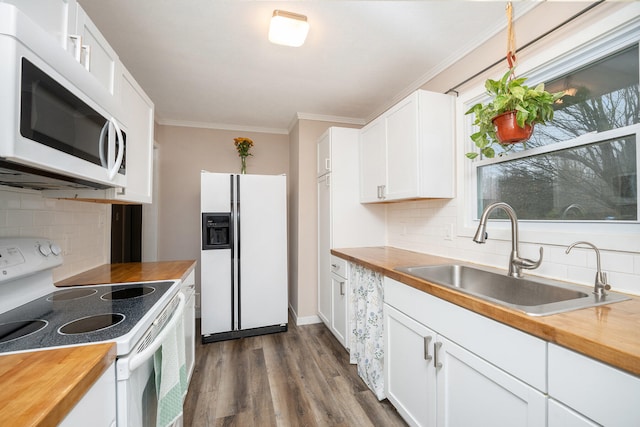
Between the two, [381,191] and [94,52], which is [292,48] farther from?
[381,191]

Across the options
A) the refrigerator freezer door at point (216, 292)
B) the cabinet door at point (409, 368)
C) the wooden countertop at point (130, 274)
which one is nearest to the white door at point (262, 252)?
the refrigerator freezer door at point (216, 292)

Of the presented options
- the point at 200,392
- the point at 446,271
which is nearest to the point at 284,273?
the point at 200,392

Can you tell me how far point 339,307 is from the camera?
2.48m

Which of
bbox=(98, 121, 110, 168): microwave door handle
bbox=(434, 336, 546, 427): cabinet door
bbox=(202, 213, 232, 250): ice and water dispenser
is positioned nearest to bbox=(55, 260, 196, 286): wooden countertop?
bbox=(202, 213, 232, 250): ice and water dispenser

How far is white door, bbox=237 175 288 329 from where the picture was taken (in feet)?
9.01

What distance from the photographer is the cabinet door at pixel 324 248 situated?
8.98ft

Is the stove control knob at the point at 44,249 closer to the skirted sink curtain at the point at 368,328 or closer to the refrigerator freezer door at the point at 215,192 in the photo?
the refrigerator freezer door at the point at 215,192

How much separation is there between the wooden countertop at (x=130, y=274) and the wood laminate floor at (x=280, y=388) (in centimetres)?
87

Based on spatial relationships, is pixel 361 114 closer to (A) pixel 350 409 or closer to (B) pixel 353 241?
(B) pixel 353 241

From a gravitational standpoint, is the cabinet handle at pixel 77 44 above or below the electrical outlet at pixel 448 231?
above

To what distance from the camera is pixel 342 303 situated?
2.42 meters

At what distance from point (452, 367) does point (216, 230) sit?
229cm

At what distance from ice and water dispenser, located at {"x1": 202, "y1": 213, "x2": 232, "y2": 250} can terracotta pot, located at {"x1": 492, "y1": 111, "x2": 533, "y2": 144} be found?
233cm

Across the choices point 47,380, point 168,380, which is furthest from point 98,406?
point 168,380
